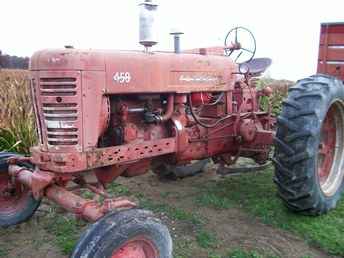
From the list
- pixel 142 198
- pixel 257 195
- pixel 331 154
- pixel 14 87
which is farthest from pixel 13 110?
pixel 331 154

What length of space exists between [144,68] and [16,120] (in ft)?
9.92

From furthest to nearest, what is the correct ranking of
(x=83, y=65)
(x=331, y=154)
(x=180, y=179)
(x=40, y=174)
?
(x=180, y=179), (x=331, y=154), (x=40, y=174), (x=83, y=65)

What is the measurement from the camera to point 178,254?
3.31m

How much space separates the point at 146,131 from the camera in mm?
3445

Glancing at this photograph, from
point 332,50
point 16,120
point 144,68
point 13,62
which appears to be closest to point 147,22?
point 144,68

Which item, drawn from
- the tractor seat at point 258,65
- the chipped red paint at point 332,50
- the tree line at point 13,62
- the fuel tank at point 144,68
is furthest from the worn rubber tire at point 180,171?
the tree line at point 13,62

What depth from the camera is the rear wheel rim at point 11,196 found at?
3840mm

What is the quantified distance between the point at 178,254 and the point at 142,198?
53.1 inches

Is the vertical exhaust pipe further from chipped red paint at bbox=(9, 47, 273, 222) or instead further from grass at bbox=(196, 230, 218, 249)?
grass at bbox=(196, 230, 218, 249)

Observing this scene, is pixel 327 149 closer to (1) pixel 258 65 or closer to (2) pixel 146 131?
(1) pixel 258 65

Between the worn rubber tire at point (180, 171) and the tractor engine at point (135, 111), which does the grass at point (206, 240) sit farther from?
the worn rubber tire at point (180, 171)

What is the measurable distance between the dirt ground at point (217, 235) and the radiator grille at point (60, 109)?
1.01 meters

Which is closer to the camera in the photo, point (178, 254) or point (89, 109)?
point (89, 109)

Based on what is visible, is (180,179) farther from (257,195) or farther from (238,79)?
(238,79)
